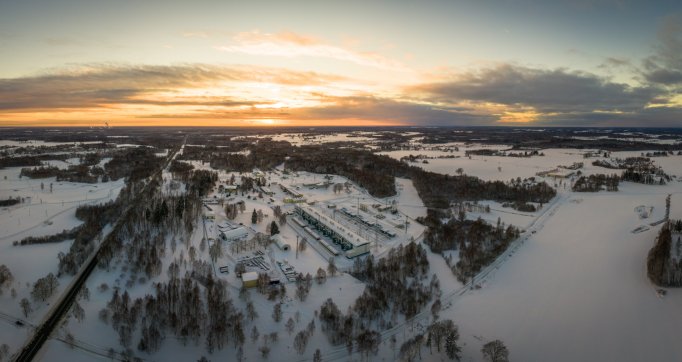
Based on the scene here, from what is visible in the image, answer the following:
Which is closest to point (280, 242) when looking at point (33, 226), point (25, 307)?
point (25, 307)

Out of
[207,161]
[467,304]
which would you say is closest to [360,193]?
[467,304]

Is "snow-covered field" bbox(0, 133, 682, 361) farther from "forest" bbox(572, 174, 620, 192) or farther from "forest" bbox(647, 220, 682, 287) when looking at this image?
"forest" bbox(572, 174, 620, 192)

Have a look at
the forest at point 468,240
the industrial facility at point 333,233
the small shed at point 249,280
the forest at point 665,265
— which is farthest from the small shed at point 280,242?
the forest at point 665,265

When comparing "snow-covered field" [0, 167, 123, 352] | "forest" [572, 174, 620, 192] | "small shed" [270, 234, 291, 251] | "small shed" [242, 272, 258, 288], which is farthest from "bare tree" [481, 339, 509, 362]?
"forest" [572, 174, 620, 192]

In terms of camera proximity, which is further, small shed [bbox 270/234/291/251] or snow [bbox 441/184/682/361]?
small shed [bbox 270/234/291/251]

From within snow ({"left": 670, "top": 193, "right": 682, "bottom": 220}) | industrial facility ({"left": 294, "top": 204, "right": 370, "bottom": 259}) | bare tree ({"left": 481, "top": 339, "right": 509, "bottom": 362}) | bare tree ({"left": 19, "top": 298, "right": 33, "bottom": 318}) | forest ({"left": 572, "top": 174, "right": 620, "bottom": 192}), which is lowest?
bare tree ({"left": 19, "top": 298, "right": 33, "bottom": 318})

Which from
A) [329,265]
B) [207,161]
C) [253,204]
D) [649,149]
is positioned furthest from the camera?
[649,149]

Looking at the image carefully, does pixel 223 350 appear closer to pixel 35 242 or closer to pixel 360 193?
pixel 35 242

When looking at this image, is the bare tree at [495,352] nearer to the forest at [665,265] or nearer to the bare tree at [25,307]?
the forest at [665,265]
